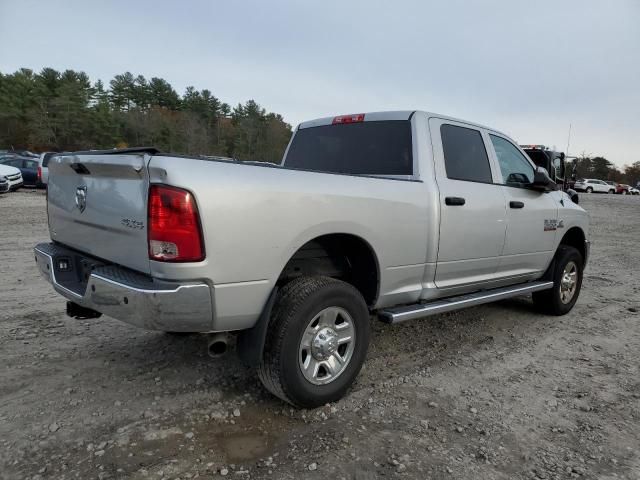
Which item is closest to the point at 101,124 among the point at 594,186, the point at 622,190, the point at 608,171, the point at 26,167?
the point at 26,167

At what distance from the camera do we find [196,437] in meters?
2.56

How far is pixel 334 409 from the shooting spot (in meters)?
2.93

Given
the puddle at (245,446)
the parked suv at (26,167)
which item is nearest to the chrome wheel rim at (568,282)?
the puddle at (245,446)

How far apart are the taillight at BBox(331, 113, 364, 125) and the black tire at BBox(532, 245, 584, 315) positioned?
9.20ft

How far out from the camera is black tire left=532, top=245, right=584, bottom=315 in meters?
5.05

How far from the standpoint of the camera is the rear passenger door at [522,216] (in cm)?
423

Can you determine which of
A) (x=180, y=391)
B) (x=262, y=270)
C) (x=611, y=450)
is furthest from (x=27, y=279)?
(x=611, y=450)

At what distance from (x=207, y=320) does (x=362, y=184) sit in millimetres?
1323

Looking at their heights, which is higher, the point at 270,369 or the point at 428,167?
the point at 428,167

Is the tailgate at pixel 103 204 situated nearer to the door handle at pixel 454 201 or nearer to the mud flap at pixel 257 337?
the mud flap at pixel 257 337

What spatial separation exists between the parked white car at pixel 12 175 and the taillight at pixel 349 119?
55.7 feet

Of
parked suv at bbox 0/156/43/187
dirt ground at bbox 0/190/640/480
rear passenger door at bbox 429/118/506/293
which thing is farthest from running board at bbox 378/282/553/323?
parked suv at bbox 0/156/43/187

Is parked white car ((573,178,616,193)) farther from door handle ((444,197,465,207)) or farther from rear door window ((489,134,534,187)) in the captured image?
door handle ((444,197,465,207))

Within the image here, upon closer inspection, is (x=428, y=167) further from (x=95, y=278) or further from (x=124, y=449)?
(x=124, y=449)
